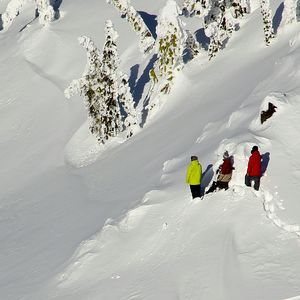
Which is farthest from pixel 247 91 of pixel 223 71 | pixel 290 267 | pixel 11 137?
pixel 11 137

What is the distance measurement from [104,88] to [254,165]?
54.4ft

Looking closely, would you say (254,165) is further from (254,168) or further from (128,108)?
(128,108)

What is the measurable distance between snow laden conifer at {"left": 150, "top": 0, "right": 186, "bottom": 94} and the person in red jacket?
1532 centimetres

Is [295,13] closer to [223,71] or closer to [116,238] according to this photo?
[223,71]

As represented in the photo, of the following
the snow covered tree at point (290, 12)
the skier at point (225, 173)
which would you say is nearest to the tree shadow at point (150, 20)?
the snow covered tree at point (290, 12)

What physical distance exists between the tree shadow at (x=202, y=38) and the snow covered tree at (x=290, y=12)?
6005 mm

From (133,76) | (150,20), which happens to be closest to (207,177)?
(133,76)

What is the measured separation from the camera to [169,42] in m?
28.5

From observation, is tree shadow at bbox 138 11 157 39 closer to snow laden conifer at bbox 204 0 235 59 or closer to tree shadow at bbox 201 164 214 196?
snow laden conifer at bbox 204 0 235 59

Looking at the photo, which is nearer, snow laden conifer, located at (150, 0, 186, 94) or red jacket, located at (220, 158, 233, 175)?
red jacket, located at (220, 158, 233, 175)

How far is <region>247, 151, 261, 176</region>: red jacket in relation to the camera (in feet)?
43.7

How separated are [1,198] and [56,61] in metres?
15.2

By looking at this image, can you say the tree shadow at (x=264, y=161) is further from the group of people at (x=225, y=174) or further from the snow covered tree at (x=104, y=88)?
the snow covered tree at (x=104, y=88)

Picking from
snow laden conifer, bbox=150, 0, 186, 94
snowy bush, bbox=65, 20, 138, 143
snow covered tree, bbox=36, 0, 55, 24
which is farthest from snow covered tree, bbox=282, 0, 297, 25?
snow covered tree, bbox=36, 0, 55, 24
